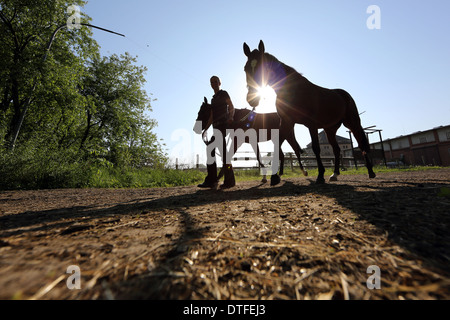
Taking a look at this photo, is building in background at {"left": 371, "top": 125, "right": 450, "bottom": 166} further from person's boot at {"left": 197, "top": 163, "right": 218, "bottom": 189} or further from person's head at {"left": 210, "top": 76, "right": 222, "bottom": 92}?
person's boot at {"left": 197, "top": 163, "right": 218, "bottom": 189}

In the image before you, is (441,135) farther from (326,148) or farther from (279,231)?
(279,231)

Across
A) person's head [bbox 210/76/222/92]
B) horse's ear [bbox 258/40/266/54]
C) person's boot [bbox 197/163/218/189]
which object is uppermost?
horse's ear [bbox 258/40/266/54]

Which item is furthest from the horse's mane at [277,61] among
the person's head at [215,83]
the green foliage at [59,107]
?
the green foliage at [59,107]

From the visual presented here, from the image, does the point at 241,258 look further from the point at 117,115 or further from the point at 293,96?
the point at 117,115

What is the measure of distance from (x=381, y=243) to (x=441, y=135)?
42.8 meters

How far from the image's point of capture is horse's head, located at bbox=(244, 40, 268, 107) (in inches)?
169

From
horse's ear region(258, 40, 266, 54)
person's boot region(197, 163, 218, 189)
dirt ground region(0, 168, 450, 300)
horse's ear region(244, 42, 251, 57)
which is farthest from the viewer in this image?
person's boot region(197, 163, 218, 189)

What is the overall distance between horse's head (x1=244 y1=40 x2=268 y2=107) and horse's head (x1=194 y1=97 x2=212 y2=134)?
3.57ft

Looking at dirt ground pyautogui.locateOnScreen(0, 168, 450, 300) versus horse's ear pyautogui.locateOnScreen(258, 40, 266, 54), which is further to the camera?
horse's ear pyautogui.locateOnScreen(258, 40, 266, 54)

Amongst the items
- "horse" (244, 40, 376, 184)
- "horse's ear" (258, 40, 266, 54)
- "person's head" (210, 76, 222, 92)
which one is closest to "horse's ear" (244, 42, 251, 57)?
"horse" (244, 40, 376, 184)

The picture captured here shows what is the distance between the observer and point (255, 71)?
4355mm

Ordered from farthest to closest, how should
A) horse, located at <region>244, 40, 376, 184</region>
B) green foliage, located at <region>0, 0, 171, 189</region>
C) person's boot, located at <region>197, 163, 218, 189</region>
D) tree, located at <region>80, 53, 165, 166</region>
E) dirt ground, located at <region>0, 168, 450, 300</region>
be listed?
1. tree, located at <region>80, 53, 165, 166</region>
2. green foliage, located at <region>0, 0, 171, 189</region>
3. person's boot, located at <region>197, 163, 218, 189</region>
4. horse, located at <region>244, 40, 376, 184</region>
5. dirt ground, located at <region>0, 168, 450, 300</region>

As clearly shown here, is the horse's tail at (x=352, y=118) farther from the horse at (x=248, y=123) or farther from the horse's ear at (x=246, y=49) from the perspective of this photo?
the horse's ear at (x=246, y=49)

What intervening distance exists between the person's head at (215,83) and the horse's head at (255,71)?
73 cm
